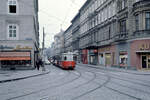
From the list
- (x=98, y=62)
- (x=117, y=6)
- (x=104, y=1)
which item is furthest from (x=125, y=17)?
(x=98, y=62)

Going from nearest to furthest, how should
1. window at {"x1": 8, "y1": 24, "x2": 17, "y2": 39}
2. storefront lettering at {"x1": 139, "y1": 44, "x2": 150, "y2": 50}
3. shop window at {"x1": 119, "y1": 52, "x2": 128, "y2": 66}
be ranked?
storefront lettering at {"x1": 139, "y1": 44, "x2": 150, "y2": 50}, window at {"x1": 8, "y1": 24, "x2": 17, "y2": 39}, shop window at {"x1": 119, "y1": 52, "x2": 128, "y2": 66}

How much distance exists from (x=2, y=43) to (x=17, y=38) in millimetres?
2315

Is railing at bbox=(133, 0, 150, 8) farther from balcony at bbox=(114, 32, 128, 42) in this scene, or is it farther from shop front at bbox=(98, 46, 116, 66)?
shop front at bbox=(98, 46, 116, 66)

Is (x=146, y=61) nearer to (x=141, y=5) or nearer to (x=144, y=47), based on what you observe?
(x=144, y=47)

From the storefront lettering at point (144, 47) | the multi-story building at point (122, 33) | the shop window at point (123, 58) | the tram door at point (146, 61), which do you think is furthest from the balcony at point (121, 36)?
the tram door at point (146, 61)

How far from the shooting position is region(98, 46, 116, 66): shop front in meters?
31.7

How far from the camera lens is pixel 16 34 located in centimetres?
2530

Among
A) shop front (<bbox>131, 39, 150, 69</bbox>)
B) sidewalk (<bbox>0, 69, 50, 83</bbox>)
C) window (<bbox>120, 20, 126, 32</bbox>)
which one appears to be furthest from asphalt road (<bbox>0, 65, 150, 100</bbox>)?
window (<bbox>120, 20, 126, 32</bbox>)

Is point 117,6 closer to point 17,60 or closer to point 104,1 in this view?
point 104,1

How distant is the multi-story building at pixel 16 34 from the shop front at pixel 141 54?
52.8ft

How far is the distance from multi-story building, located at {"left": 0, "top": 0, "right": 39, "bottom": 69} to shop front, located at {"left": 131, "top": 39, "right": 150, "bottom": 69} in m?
16.1

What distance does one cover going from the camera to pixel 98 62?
130ft

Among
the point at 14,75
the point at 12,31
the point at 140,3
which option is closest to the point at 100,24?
the point at 140,3

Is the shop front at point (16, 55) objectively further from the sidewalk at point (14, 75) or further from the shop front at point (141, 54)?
the shop front at point (141, 54)
